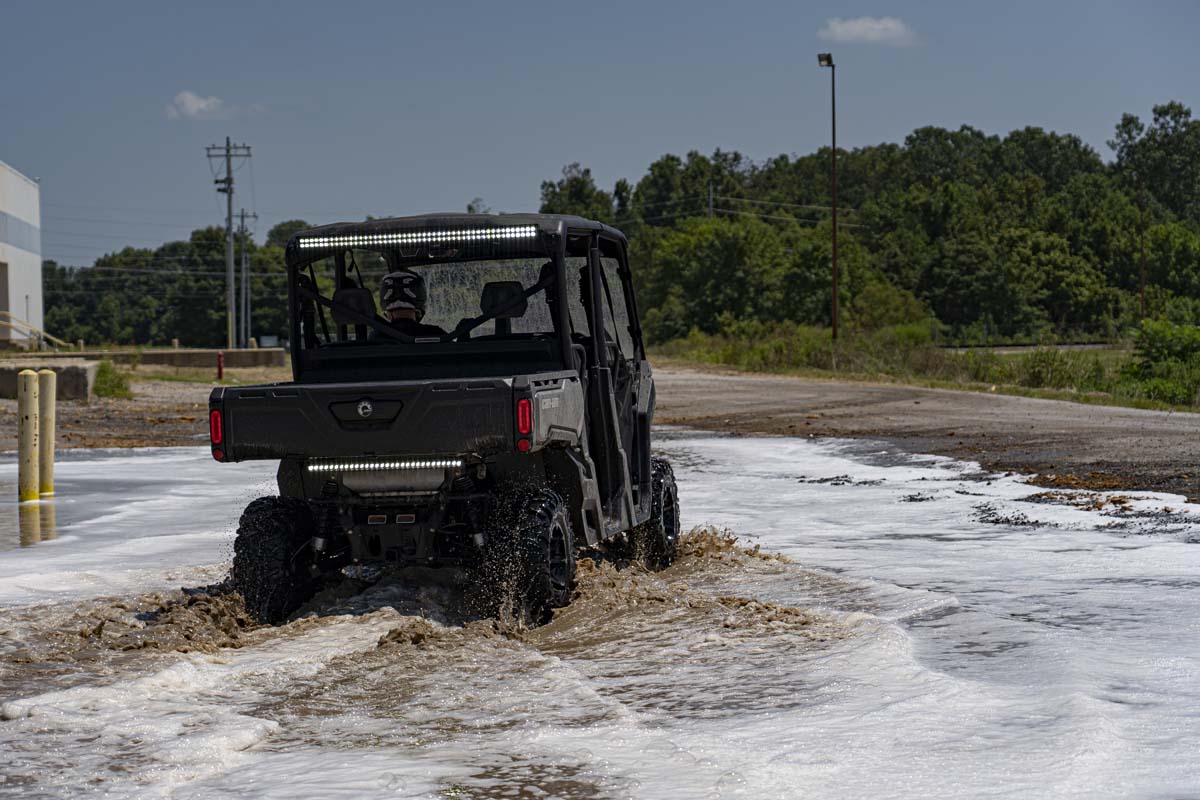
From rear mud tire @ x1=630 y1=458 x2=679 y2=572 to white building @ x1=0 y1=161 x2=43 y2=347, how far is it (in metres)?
56.2

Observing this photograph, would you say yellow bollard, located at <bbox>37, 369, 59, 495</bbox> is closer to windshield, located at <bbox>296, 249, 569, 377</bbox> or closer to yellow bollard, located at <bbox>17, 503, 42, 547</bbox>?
yellow bollard, located at <bbox>17, 503, 42, 547</bbox>

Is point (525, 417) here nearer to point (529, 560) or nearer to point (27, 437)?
point (529, 560)

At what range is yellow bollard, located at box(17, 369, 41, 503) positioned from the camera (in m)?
13.4

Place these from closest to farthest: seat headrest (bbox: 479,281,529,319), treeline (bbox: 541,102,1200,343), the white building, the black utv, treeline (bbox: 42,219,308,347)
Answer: the black utv < seat headrest (bbox: 479,281,529,319) < the white building < treeline (bbox: 541,102,1200,343) < treeline (bbox: 42,219,308,347)

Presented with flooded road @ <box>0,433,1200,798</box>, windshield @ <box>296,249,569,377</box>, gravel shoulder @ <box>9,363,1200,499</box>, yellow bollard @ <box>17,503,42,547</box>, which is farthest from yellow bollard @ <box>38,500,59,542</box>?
gravel shoulder @ <box>9,363,1200,499</box>

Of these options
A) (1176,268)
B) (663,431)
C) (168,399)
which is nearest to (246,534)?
(663,431)

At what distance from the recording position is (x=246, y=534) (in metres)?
7.70

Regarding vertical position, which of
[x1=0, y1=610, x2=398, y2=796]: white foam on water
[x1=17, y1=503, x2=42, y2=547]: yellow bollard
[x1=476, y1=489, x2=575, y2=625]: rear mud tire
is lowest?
[x1=0, y1=610, x2=398, y2=796]: white foam on water

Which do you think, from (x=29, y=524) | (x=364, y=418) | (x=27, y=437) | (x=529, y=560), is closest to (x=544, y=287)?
(x=364, y=418)

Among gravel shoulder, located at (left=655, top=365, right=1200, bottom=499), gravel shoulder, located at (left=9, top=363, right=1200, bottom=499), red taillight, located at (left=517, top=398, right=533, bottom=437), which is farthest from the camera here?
gravel shoulder, located at (left=9, top=363, right=1200, bottom=499)

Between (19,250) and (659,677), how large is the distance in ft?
225

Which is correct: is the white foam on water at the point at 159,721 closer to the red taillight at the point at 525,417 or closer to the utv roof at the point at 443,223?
the red taillight at the point at 525,417

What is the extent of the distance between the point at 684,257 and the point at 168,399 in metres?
70.0

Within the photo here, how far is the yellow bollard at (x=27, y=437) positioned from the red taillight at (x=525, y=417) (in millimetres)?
7743
